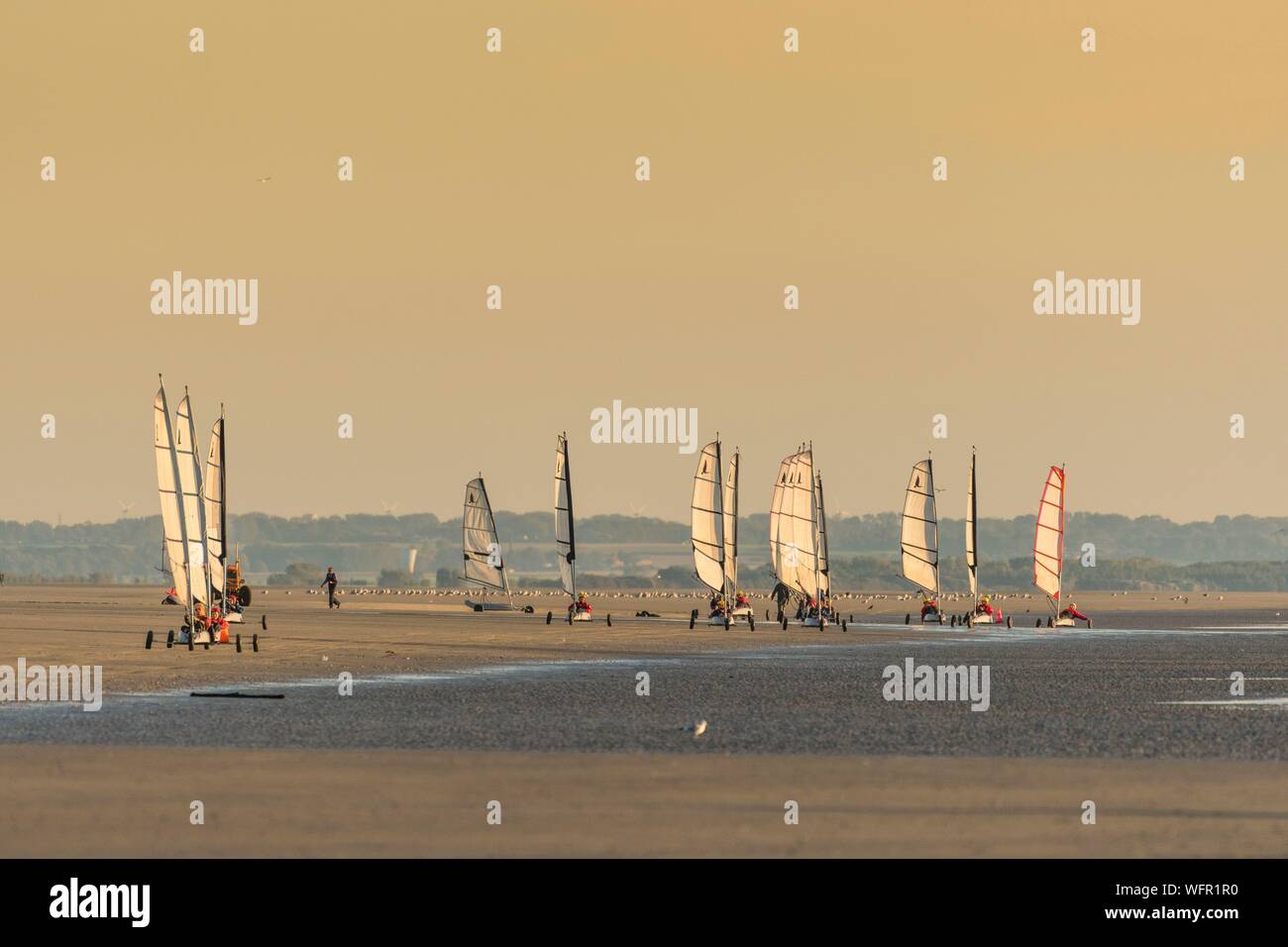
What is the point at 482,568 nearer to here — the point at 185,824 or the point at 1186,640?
the point at 1186,640

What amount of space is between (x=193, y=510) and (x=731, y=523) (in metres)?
40.2

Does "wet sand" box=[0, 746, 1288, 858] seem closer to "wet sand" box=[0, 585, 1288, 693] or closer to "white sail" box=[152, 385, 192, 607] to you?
"wet sand" box=[0, 585, 1288, 693]

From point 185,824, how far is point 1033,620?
79551 millimetres

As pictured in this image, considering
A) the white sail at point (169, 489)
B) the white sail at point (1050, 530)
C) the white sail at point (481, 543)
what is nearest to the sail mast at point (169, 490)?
the white sail at point (169, 489)

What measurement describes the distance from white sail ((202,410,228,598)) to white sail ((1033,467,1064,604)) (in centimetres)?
4221

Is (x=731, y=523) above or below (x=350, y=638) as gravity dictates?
above

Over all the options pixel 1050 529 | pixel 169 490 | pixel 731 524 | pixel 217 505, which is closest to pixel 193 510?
pixel 169 490

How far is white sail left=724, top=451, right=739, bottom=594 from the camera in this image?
284ft

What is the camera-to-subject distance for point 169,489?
5312 cm

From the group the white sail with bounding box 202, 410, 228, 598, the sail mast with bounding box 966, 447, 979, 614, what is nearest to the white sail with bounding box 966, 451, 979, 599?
the sail mast with bounding box 966, 447, 979, 614

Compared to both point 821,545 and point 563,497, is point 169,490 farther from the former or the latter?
point 821,545
